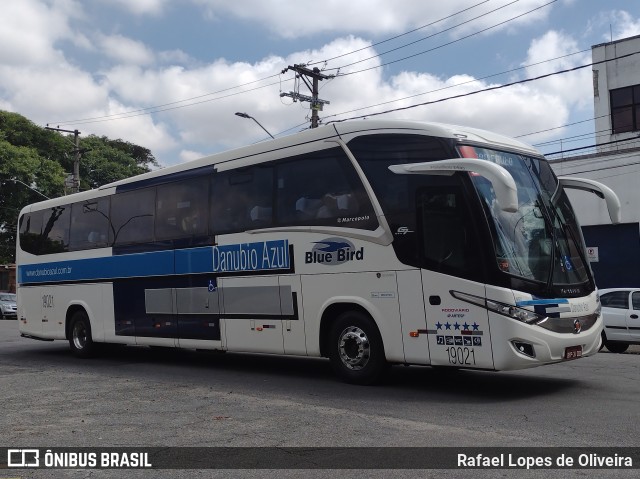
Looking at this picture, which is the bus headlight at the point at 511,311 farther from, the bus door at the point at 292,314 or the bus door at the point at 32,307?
the bus door at the point at 32,307

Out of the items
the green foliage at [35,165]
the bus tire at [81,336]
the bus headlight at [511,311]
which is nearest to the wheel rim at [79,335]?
the bus tire at [81,336]

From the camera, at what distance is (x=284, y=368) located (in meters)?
11.8

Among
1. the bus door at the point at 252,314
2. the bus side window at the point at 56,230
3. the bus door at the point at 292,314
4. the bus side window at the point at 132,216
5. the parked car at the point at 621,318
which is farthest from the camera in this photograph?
the bus side window at the point at 56,230

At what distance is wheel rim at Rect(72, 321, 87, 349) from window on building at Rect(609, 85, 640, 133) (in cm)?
2227

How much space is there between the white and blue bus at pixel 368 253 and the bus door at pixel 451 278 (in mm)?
18

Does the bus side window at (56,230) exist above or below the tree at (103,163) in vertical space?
below

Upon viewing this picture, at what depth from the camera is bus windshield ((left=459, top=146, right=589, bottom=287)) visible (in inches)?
325

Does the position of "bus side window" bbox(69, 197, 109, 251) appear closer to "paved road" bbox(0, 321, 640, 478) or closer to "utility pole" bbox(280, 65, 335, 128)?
"paved road" bbox(0, 321, 640, 478)

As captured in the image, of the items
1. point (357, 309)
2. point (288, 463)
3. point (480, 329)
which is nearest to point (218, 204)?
point (357, 309)

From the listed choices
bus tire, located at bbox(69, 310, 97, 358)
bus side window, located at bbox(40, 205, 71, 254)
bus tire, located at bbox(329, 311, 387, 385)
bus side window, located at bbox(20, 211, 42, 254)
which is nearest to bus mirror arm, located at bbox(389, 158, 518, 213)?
bus tire, located at bbox(329, 311, 387, 385)

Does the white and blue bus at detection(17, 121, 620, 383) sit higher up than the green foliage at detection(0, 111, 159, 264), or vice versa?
the green foliage at detection(0, 111, 159, 264)

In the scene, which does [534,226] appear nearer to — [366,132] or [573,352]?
[573,352]

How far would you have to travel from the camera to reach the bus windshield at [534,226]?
8250mm

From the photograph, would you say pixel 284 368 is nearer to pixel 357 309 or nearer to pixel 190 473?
pixel 357 309
